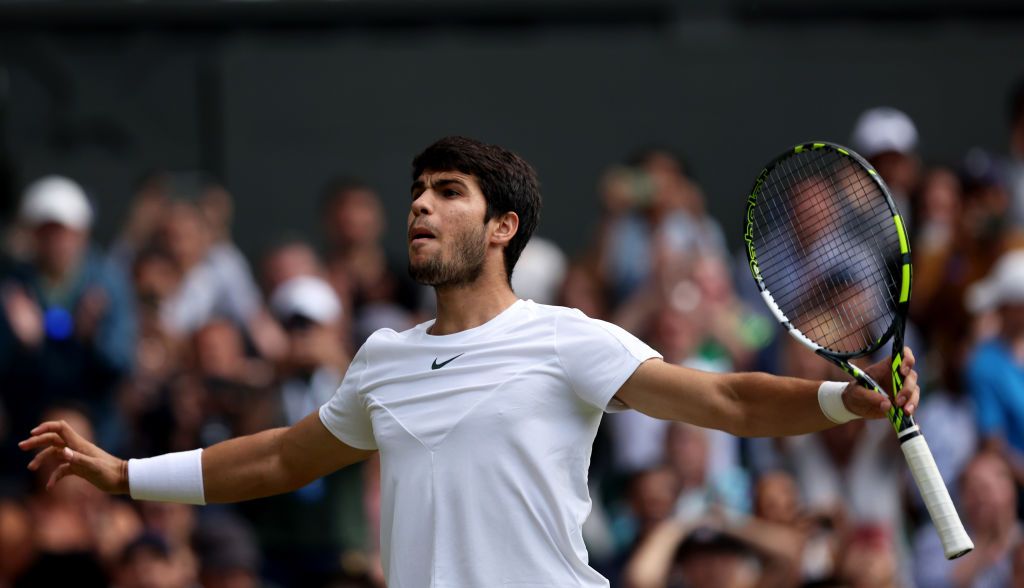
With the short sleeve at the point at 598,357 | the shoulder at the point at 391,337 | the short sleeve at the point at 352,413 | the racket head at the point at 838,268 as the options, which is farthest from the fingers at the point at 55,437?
the racket head at the point at 838,268

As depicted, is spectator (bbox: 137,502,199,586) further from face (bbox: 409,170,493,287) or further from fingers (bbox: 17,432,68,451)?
face (bbox: 409,170,493,287)

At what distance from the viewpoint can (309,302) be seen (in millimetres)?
9297

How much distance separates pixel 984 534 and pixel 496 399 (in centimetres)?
404

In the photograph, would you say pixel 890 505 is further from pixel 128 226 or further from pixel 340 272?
pixel 128 226

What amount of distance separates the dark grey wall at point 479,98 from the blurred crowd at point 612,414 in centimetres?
191

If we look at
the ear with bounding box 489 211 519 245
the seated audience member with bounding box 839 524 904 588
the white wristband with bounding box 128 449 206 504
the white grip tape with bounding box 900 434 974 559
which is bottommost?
the seated audience member with bounding box 839 524 904 588

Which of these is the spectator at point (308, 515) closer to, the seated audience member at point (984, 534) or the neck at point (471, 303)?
the seated audience member at point (984, 534)

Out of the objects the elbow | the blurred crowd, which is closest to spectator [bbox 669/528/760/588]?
the blurred crowd

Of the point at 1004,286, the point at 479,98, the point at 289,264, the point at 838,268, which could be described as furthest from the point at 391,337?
the point at 479,98

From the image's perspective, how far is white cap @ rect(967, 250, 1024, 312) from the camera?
865cm

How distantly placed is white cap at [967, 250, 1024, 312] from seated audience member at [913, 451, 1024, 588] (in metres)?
0.96

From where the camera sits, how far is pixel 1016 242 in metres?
9.22

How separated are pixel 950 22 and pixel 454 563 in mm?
9398

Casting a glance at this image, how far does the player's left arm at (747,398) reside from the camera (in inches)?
172
